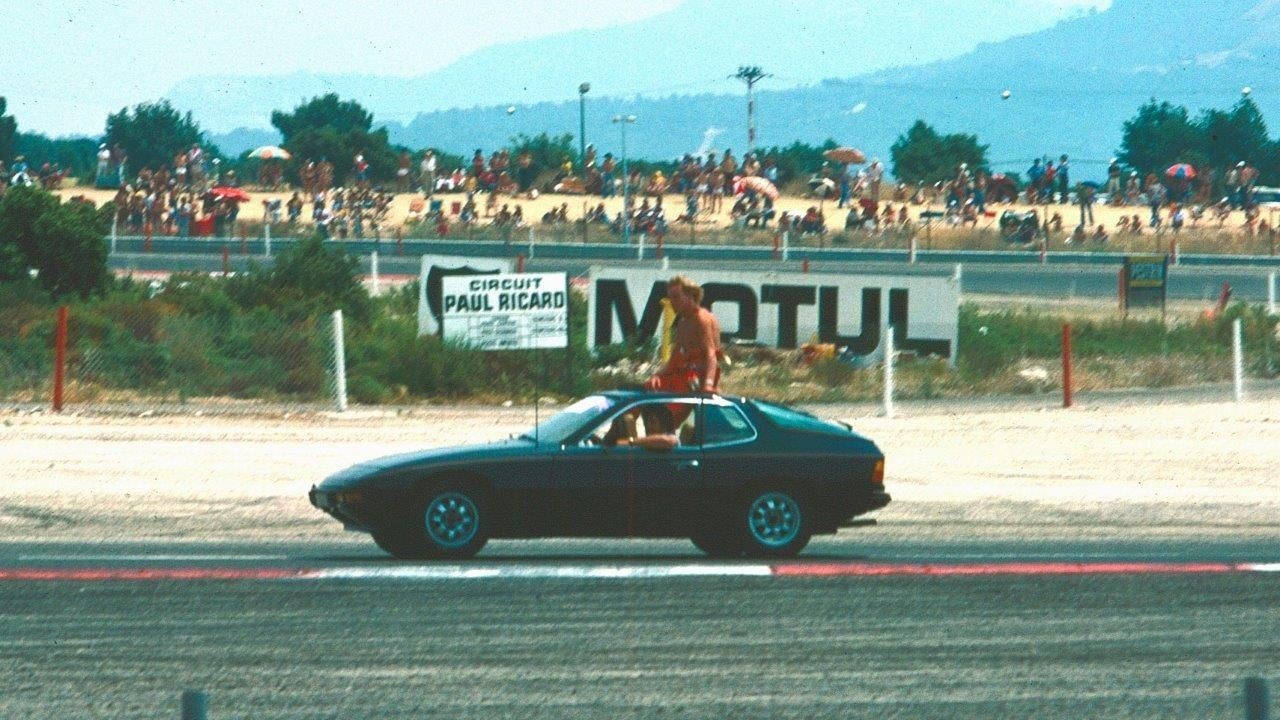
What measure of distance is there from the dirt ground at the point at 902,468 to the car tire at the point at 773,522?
258 centimetres

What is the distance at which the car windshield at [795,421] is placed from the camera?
13484 mm

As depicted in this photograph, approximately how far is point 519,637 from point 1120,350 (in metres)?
21.3

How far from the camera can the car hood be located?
13047 millimetres

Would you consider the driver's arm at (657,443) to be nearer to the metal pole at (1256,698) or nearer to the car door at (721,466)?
the car door at (721,466)

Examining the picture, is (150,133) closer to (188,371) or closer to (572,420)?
(188,371)

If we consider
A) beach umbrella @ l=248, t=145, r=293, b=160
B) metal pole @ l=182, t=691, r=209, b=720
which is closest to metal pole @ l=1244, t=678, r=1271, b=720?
metal pole @ l=182, t=691, r=209, b=720

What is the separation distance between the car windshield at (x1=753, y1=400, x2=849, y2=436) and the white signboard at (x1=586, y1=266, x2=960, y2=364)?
13.4 m

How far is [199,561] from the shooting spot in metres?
13.6

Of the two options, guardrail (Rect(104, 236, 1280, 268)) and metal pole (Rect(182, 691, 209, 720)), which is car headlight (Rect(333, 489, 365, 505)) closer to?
metal pole (Rect(182, 691, 209, 720))

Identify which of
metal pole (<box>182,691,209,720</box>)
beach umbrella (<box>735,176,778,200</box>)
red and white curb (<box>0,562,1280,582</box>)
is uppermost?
beach umbrella (<box>735,176,778,200</box>)

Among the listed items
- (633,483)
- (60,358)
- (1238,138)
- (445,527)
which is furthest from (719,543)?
(1238,138)

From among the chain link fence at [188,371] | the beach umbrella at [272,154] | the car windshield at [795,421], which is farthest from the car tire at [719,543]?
the beach umbrella at [272,154]

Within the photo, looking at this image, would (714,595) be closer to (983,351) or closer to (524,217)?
(983,351)

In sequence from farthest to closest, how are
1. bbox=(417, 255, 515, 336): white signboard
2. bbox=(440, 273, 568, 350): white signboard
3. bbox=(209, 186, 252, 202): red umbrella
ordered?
bbox=(209, 186, 252, 202): red umbrella, bbox=(417, 255, 515, 336): white signboard, bbox=(440, 273, 568, 350): white signboard
